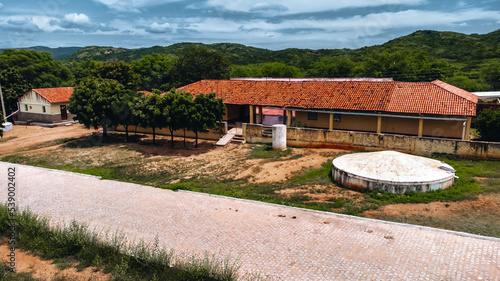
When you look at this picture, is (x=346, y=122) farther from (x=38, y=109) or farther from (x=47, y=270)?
(x=38, y=109)

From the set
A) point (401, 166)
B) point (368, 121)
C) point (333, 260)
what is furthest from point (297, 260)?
point (368, 121)

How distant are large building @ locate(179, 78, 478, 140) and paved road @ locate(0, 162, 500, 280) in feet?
39.3

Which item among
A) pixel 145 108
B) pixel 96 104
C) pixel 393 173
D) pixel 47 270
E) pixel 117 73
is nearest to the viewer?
pixel 47 270

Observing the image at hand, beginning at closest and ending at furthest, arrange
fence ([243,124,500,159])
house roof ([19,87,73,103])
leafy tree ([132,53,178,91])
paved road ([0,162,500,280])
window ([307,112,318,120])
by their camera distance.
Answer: paved road ([0,162,500,280])
fence ([243,124,500,159])
window ([307,112,318,120])
house roof ([19,87,73,103])
leafy tree ([132,53,178,91])

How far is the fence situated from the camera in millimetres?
18062

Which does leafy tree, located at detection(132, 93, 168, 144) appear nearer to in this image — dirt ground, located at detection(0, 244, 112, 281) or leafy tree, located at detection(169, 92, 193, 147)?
leafy tree, located at detection(169, 92, 193, 147)

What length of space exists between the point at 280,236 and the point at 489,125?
16.1 meters

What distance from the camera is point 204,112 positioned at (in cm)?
2244

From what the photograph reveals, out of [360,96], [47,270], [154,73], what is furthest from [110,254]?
[154,73]

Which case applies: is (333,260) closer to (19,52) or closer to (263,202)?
(263,202)

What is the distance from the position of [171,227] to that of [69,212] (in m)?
4.33

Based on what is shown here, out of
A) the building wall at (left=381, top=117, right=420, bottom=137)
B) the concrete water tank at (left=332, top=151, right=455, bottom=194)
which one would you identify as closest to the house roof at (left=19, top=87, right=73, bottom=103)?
the concrete water tank at (left=332, top=151, right=455, bottom=194)

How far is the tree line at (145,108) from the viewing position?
22.2m

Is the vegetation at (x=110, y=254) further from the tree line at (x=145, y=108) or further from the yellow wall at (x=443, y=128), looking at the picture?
the yellow wall at (x=443, y=128)
